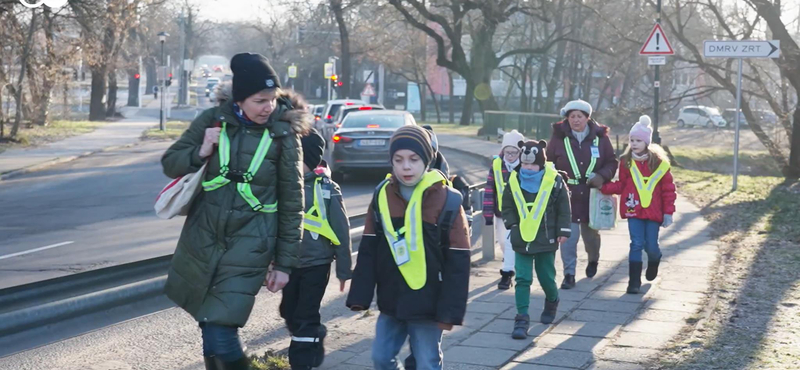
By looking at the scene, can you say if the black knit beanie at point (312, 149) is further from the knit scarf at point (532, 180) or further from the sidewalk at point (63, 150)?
the sidewalk at point (63, 150)

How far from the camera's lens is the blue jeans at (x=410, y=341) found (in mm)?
4438

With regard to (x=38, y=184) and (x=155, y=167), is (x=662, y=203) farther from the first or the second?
(x=155, y=167)

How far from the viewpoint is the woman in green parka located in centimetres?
418

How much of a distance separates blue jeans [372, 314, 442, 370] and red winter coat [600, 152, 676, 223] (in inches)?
164

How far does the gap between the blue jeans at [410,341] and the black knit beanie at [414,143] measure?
0.74 meters

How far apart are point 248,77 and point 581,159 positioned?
15.8ft

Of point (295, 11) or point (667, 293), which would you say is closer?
point (667, 293)

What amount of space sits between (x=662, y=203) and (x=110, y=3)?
2220 cm

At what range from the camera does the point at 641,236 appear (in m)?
8.35

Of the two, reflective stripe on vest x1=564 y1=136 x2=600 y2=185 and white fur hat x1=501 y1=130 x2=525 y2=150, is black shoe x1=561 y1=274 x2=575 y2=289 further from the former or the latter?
white fur hat x1=501 y1=130 x2=525 y2=150

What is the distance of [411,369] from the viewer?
4.97m

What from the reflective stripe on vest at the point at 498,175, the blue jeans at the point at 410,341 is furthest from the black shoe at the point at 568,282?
the blue jeans at the point at 410,341

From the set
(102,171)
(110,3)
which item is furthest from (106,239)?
(110,3)

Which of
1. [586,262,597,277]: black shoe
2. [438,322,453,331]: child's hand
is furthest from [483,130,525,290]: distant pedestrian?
[438,322,453,331]: child's hand
